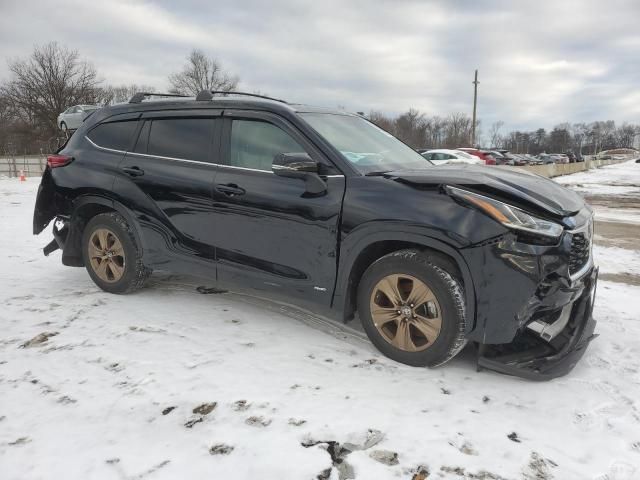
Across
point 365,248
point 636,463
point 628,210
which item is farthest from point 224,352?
point 628,210

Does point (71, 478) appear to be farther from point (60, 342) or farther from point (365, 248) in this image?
point (365, 248)

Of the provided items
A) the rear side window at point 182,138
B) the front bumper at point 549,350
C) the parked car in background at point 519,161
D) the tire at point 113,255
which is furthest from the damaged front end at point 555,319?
the parked car in background at point 519,161

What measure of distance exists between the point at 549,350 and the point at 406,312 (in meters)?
0.98

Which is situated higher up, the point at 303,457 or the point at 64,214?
the point at 64,214

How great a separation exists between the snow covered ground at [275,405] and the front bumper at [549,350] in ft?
0.38

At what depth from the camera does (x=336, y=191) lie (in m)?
3.27

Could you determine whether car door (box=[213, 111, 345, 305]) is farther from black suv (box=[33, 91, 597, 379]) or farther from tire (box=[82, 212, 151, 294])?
tire (box=[82, 212, 151, 294])

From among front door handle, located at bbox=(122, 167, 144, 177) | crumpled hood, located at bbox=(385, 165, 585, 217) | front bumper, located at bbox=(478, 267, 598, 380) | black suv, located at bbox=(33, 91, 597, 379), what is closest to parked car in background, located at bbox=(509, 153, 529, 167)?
crumpled hood, located at bbox=(385, 165, 585, 217)

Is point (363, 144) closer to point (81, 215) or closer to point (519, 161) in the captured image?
point (81, 215)

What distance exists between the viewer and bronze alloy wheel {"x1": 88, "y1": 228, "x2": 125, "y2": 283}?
175 inches

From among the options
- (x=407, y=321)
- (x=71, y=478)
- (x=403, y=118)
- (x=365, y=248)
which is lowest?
(x=71, y=478)

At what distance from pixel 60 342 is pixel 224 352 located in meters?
1.27

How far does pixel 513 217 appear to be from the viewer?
9.08 ft

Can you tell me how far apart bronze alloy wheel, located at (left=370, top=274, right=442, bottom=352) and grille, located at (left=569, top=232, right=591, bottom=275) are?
0.86 meters
